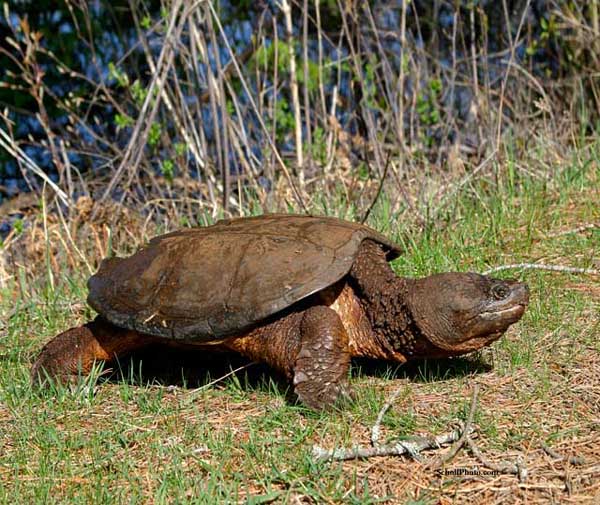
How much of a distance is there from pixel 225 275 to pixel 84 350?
71 centimetres

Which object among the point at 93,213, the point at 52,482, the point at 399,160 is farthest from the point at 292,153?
the point at 52,482

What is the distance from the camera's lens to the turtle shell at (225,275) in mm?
2844

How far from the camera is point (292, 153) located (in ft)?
19.8

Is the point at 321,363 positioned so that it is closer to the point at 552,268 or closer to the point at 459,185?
the point at 552,268

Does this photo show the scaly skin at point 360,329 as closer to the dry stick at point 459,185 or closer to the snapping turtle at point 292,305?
the snapping turtle at point 292,305

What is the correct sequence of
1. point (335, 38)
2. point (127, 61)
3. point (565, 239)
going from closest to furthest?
point (565, 239) < point (127, 61) < point (335, 38)

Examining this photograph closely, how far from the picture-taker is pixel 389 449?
2473mm

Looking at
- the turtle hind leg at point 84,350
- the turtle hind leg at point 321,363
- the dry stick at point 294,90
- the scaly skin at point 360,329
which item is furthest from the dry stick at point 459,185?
the turtle hind leg at point 84,350

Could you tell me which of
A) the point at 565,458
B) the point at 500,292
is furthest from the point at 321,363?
the point at 565,458

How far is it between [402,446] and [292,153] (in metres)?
3.80

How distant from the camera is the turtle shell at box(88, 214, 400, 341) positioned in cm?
284

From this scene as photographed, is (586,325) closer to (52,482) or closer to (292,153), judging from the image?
(52,482)

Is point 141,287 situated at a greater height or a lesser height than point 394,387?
greater

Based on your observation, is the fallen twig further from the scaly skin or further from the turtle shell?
the turtle shell
